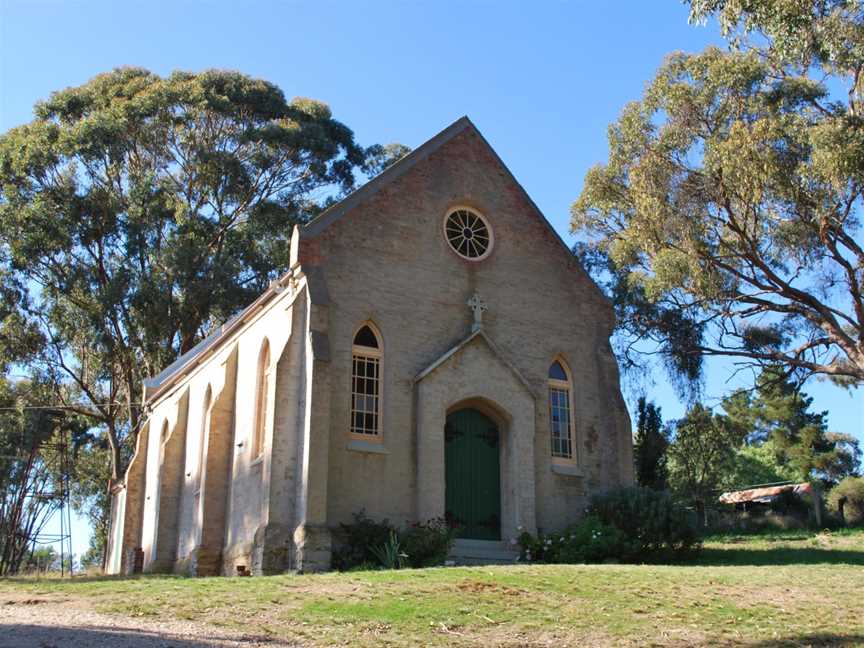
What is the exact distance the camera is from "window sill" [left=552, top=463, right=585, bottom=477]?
23.2 metres

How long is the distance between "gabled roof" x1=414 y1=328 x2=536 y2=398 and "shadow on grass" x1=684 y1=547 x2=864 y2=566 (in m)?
5.68

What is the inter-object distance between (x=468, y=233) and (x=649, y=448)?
12699mm

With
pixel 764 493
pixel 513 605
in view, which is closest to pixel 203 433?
pixel 513 605

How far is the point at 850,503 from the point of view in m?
33.4

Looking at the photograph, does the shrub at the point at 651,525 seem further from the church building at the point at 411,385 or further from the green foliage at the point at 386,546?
the green foliage at the point at 386,546

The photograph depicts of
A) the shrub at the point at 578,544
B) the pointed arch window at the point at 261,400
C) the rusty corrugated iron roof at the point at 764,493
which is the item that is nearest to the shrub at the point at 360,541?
the pointed arch window at the point at 261,400

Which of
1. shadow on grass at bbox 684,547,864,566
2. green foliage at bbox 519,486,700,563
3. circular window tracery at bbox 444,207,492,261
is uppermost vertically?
circular window tracery at bbox 444,207,492,261

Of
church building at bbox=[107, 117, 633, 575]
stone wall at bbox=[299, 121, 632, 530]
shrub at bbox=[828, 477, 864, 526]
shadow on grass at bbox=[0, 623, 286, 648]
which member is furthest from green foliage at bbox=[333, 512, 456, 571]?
shrub at bbox=[828, 477, 864, 526]

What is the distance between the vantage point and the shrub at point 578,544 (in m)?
20.6

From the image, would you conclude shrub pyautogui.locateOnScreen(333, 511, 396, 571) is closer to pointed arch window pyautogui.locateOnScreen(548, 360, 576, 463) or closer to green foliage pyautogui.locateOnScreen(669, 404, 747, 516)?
pointed arch window pyautogui.locateOnScreen(548, 360, 576, 463)

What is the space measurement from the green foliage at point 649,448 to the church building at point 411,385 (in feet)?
28.2

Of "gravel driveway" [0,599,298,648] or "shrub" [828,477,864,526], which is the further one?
"shrub" [828,477,864,526]

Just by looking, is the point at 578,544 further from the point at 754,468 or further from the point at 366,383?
the point at 754,468

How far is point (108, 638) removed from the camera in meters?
10.6
